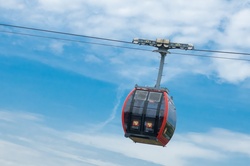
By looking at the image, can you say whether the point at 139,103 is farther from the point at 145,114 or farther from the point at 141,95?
the point at 145,114

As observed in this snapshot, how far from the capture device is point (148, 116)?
41.0 meters

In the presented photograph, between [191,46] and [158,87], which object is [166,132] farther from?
[191,46]

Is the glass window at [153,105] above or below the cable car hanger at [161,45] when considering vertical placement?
below

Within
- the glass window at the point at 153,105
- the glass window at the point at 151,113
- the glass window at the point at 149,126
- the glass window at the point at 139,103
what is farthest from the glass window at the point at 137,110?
the glass window at the point at 149,126

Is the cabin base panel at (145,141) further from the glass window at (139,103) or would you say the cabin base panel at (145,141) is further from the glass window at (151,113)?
the glass window at (139,103)

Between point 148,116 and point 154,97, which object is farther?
point 154,97

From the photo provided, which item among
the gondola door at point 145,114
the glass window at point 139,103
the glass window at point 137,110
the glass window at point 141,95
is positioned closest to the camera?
the gondola door at point 145,114

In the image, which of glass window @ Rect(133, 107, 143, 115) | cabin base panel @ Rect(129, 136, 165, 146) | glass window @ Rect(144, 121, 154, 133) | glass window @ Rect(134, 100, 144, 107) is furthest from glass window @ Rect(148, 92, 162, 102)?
cabin base panel @ Rect(129, 136, 165, 146)

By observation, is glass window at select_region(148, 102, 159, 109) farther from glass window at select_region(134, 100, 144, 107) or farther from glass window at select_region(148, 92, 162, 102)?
glass window at select_region(134, 100, 144, 107)

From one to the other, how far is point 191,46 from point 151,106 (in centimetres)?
564

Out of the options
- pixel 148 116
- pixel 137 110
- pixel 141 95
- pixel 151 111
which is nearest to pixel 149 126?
pixel 148 116

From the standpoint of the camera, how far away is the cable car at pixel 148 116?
40531mm

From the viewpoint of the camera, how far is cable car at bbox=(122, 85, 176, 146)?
133 feet

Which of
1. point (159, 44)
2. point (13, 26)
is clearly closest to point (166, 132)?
point (159, 44)
